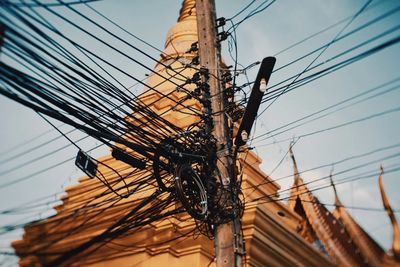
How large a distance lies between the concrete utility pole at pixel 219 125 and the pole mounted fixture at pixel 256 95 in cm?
26

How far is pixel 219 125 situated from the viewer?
15.4ft

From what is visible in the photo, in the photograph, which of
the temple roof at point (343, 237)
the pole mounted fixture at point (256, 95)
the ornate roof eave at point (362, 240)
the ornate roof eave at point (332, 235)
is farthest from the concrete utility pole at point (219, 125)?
the ornate roof eave at point (362, 240)

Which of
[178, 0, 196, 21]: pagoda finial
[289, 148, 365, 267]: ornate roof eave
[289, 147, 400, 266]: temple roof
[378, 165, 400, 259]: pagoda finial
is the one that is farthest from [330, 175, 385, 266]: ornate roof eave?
[178, 0, 196, 21]: pagoda finial

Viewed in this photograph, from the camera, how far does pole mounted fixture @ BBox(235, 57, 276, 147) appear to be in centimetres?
381

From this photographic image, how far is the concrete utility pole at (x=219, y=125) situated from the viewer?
3.88 metres

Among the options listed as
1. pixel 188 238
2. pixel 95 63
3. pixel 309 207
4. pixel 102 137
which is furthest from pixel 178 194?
pixel 309 207

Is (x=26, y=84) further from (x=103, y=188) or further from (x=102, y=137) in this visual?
(x=103, y=188)

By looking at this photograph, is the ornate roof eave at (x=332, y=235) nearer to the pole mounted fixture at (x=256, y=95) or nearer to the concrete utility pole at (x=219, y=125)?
the concrete utility pole at (x=219, y=125)

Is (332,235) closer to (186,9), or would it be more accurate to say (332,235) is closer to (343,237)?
(343,237)

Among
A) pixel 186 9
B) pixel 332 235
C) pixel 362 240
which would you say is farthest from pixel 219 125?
pixel 186 9

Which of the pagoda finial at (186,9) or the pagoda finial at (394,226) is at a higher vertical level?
the pagoda finial at (186,9)

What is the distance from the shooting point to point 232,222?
4.10 metres

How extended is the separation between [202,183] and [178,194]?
54 centimetres

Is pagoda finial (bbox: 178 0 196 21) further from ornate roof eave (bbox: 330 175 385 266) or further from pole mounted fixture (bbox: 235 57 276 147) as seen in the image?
pole mounted fixture (bbox: 235 57 276 147)
